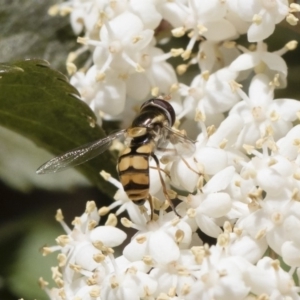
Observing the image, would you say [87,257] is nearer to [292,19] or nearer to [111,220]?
[111,220]

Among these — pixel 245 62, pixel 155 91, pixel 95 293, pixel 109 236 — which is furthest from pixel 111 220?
pixel 245 62

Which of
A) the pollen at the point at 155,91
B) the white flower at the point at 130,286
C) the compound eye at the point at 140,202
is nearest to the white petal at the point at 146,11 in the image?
the pollen at the point at 155,91

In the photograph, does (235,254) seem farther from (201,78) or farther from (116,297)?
(201,78)

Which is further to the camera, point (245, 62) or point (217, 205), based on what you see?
point (245, 62)

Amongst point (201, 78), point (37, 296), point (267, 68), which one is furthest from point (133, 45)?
point (37, 296)

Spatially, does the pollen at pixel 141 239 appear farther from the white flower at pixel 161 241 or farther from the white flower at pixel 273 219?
the white flower at pixel 273 219

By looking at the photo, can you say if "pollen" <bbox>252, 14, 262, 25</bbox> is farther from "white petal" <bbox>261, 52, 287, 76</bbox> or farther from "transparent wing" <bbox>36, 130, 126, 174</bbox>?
"transparent wing" <bbox>36, 130, 126, 174</bbox>
